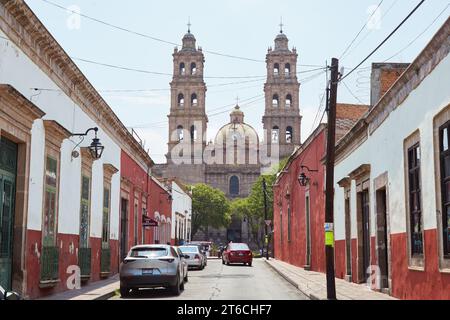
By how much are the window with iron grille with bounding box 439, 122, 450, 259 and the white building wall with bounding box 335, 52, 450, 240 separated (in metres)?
0.33

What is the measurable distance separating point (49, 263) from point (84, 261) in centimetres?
388

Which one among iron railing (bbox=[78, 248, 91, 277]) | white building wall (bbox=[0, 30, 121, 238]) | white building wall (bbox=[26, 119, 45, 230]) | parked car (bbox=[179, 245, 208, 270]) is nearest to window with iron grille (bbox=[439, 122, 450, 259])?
white building wall (bbox=[0, 30, 121, 238])

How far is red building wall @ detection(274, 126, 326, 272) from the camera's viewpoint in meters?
A: 26.4

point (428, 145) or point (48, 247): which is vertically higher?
point (428, 145)

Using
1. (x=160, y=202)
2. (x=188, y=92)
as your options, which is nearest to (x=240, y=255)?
(x=160, y=202)

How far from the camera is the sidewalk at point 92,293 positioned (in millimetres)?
15163

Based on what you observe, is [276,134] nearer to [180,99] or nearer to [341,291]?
[180,99]

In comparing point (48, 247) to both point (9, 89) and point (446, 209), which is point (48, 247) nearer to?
point (9, 89)

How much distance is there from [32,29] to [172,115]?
7561cm

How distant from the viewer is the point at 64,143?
1702cm

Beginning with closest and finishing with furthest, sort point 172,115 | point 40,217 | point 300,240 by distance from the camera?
point 40,217 → point 300,240 → point 172,115

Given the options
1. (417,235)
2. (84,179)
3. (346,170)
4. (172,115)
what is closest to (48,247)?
(84,179)

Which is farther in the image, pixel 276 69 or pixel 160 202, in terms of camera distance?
pixel 276 69

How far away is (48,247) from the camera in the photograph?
15.2m
